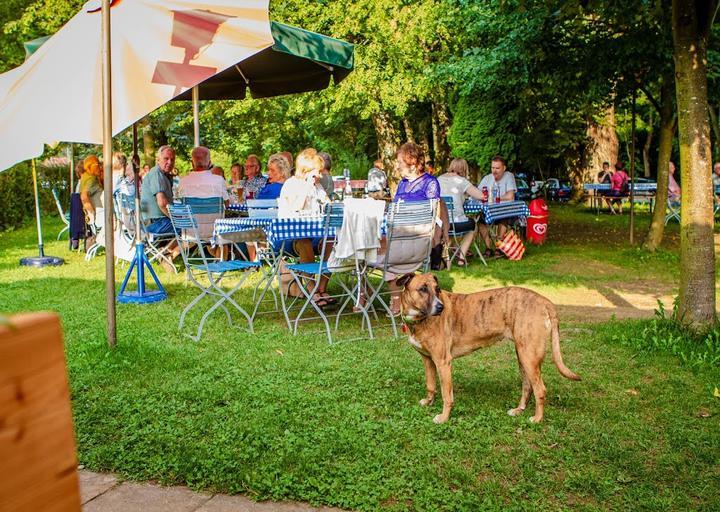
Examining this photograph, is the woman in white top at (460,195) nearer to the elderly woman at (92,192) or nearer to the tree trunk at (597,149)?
the elderly woman at (92,192)

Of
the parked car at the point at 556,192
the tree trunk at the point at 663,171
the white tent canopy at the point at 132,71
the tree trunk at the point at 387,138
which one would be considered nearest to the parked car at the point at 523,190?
the parked car at the point at 556,192

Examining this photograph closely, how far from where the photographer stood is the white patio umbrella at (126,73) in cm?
490

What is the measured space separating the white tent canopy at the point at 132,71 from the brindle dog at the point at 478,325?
2.23 meters

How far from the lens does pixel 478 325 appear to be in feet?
13.4

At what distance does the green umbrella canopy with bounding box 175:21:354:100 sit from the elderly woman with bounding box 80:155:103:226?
2031mm

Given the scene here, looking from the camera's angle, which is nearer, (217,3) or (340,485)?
(340,485)

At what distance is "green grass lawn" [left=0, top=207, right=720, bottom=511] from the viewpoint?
3197 millimetres

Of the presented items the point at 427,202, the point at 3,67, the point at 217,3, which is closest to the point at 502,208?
the point at 427,202

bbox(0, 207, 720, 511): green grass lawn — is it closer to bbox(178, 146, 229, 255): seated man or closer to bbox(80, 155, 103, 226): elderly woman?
bbox(178, 146, 229, 255): seated man

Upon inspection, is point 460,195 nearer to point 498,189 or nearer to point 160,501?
point 498,189

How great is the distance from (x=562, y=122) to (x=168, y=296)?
49.0 feet

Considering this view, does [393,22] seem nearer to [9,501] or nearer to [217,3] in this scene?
[217,3]

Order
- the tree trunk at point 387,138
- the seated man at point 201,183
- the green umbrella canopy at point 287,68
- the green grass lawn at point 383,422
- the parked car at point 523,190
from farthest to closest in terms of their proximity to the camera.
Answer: the parked car at point 523,190 → the tree trunk at point 387,138 → the seated man at point 201,183 → the green umbrella canopy at point 287,68 → the green grass lawn at point 383,422

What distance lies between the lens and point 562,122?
19875mm
